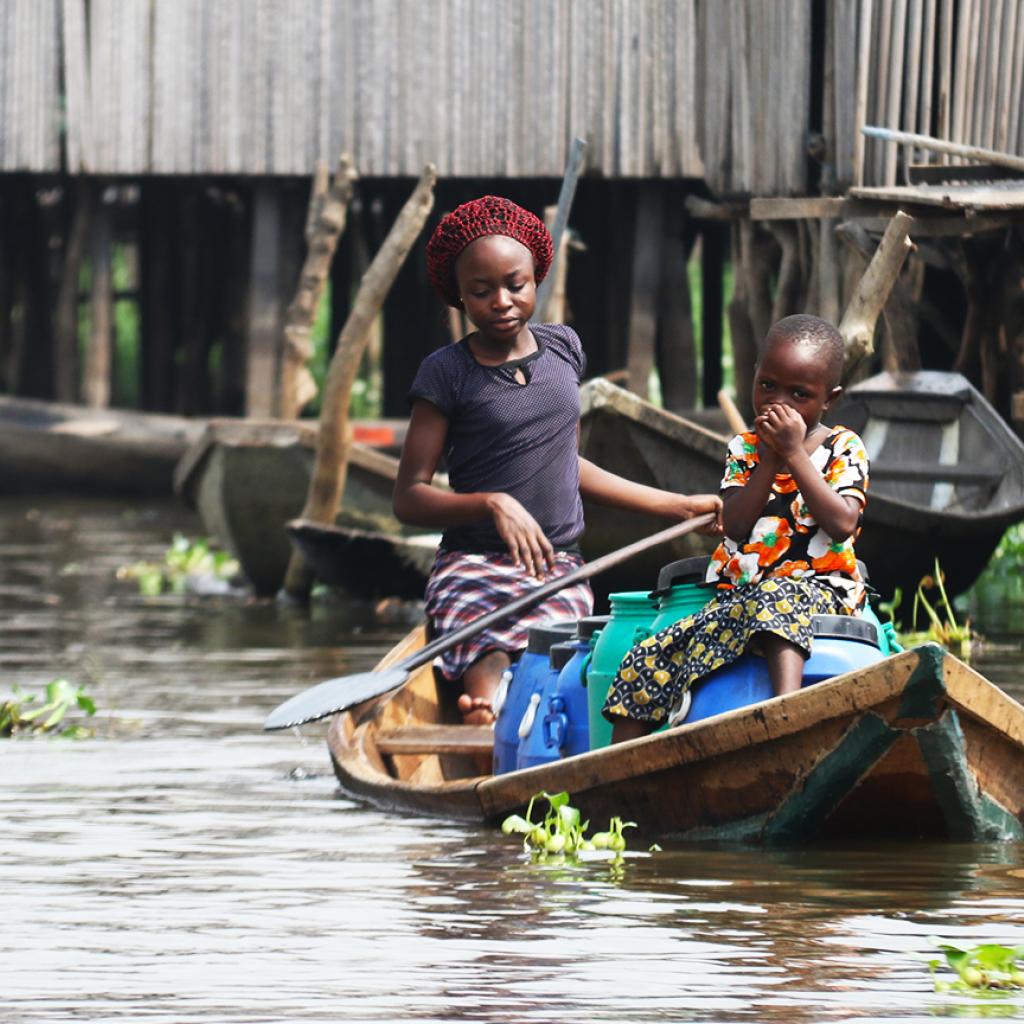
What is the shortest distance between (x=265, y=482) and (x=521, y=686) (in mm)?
7058

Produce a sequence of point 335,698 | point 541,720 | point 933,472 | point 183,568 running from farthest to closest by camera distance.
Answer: point 183,568 → point 933,472 → point 335,698 → point 541,720

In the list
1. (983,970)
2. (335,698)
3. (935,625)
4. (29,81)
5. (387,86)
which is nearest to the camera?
(983,970)

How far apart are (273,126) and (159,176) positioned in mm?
1567

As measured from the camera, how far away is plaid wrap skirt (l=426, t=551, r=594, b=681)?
6.41 m

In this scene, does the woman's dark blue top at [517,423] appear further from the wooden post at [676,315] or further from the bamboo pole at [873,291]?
the wooden post at [676,315]

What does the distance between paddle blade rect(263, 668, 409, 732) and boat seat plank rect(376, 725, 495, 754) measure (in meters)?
0.12

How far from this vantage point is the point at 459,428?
6188 mm

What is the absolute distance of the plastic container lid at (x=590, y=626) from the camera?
231 inches

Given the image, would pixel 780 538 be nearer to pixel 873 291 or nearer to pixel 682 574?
pixel 682 574

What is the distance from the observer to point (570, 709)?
590cm

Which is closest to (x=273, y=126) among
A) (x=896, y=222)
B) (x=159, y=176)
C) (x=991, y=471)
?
(x=159, y=176)

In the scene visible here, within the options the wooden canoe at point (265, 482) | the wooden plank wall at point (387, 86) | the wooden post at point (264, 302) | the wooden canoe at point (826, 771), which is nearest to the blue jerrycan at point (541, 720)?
the wooden canoe at point (826, 771)

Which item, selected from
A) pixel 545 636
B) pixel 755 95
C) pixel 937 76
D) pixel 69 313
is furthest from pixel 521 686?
pixel 69 313

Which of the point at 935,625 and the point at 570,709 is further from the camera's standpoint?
the point at 935,625
